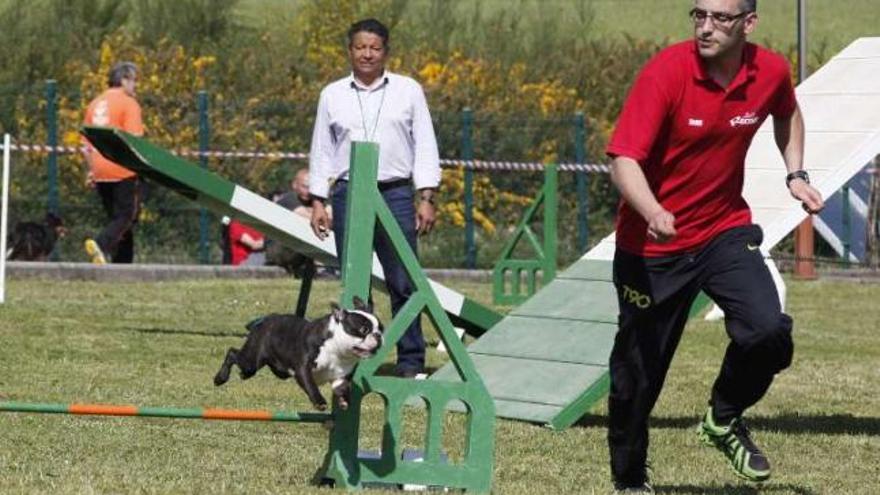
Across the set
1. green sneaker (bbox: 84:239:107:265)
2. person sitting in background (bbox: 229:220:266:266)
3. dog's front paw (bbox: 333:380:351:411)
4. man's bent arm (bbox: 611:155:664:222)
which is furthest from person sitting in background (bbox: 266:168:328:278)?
man's bent arm (bbox: 611:155:664:222)

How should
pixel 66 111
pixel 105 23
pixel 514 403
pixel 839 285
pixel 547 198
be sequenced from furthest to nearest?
pixel 105 23 < pixel 66 111 < pixel 839 285 < pixel 547 198 < pixel 514 403

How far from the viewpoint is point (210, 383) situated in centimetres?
1079

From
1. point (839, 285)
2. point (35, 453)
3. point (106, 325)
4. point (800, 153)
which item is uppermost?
point (800, 153)

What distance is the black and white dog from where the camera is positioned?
282 inches

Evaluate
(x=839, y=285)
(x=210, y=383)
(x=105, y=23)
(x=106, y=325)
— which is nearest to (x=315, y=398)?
(x=210, y=383)

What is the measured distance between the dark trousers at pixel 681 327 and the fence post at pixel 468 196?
14.2 metres

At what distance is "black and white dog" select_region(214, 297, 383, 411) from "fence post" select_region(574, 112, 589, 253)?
40.4 ft

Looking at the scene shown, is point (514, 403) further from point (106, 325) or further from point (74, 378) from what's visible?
point (106, 325)

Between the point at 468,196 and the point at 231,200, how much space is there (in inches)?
414

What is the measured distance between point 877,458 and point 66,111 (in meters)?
14.1

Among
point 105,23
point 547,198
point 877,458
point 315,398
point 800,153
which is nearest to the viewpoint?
point 800,153

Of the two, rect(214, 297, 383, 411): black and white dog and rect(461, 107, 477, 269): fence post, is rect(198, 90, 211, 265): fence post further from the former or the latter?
rect(214, 297, 383, 411): black and white dog

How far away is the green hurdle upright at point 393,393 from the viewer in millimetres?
6875

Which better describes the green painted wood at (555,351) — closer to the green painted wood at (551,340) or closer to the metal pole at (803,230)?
the green painted wood at (551,340)
